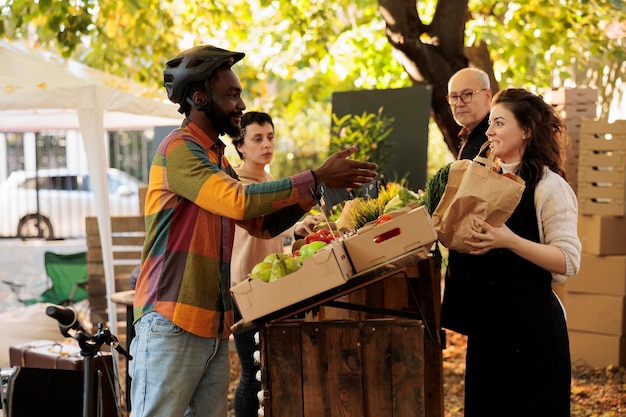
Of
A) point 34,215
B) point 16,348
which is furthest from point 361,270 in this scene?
point 34,215

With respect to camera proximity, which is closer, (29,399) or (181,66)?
(181,66)

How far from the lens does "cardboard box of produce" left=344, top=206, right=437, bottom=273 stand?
3.00 m

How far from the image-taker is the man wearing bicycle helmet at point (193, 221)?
2.77 m

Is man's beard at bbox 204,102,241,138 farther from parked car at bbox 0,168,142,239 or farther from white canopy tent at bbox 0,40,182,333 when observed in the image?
parked car at bbox 0,168,142,239

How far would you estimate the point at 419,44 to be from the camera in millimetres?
7008

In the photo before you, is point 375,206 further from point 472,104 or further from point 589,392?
point 589,392

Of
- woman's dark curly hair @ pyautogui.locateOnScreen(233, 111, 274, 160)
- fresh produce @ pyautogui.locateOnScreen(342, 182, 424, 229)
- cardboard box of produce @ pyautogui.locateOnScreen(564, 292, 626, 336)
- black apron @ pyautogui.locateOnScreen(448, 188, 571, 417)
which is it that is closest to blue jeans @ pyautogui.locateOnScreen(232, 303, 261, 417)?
woman's dark curly hair @ pyautogui.locateOnScreen(233, 111, 274, 160)

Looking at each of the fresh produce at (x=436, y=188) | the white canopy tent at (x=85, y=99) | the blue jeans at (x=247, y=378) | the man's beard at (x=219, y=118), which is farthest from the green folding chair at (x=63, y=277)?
the man's beard at (x=219, y=118)

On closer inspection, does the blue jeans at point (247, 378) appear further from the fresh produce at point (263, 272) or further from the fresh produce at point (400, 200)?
the fresh produce at point (263, 272)

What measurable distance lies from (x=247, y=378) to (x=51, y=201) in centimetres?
1396

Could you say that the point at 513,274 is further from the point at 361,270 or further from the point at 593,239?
the point at 593,239

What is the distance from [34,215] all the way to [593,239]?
13.6 meters

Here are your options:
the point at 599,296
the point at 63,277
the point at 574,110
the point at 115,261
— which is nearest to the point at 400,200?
the point at 599,296

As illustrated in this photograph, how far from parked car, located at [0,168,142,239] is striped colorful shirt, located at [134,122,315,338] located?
14758 mm
